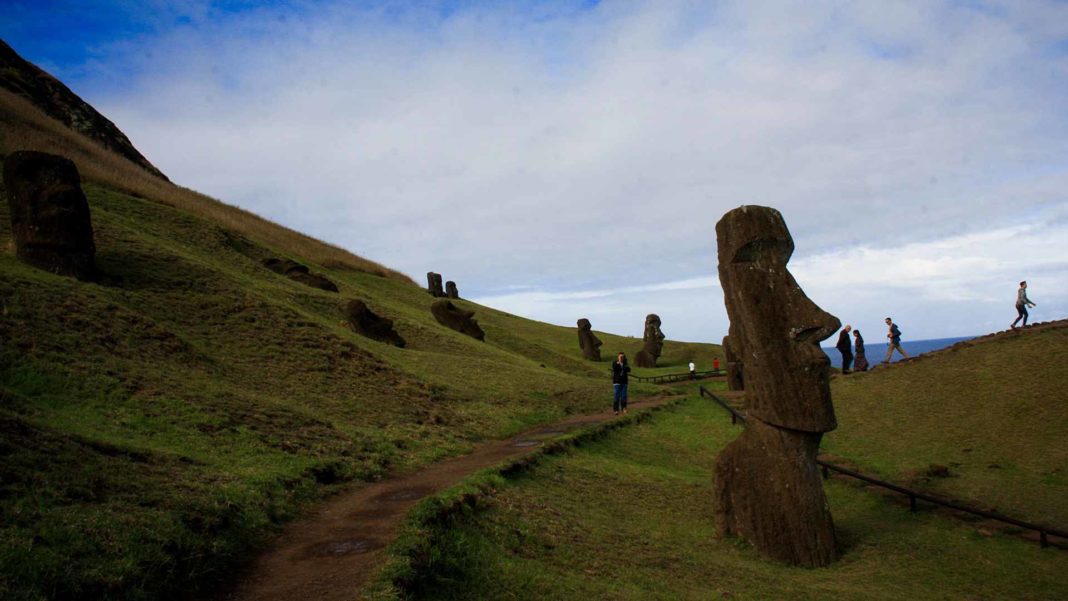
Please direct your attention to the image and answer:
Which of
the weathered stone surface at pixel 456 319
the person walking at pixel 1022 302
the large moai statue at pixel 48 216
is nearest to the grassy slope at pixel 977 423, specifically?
the person walking at pixel 1022 302

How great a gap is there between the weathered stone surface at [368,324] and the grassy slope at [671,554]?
68.4ft

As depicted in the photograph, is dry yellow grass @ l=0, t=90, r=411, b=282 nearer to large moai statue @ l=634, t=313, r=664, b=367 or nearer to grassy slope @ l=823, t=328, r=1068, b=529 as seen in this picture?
large moai statue @ l=634, t=313, r=664, b=367

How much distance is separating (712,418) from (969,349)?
9.50 metres

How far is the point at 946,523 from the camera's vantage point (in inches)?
524

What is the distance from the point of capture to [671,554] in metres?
11.3

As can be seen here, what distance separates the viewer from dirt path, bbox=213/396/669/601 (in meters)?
7.85

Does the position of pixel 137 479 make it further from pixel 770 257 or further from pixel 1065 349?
pixel 1065 349

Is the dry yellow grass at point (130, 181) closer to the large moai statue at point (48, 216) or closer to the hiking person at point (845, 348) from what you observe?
the large moai statue at point (48, 216)

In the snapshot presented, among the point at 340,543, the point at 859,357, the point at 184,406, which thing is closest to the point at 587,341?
the point at 859,357

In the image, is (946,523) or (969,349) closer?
(946,523)

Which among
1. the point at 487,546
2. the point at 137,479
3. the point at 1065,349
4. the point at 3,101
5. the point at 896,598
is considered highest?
the point at 3,101

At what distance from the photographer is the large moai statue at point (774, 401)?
11.7 m

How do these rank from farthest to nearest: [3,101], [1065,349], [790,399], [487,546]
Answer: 1. [3,101]
2. [1065,349]
3. [790,399]
4. [487,546]

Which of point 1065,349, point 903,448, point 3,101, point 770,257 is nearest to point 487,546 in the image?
point 770,257
